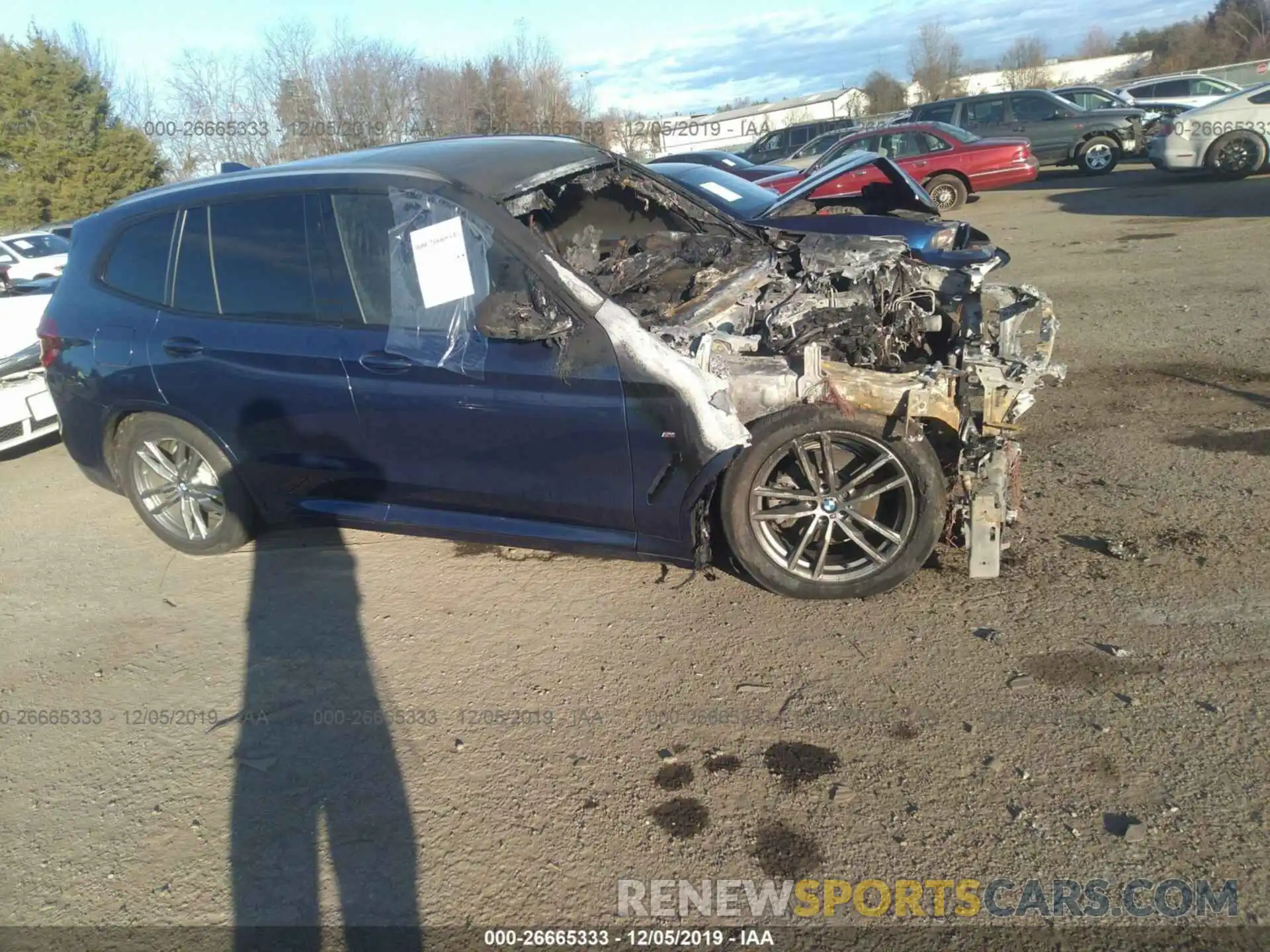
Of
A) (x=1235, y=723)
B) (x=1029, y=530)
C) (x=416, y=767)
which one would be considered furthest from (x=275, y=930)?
(x=1029, y=530)

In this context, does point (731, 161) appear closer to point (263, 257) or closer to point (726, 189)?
point (726, 189)

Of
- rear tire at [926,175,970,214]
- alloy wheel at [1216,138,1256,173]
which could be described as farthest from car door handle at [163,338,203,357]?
alloy wheel at [1216,138,1256,173]

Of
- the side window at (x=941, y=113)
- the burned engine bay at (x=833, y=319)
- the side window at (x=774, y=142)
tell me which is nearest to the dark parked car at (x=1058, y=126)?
the side window at (x=941, y=113)

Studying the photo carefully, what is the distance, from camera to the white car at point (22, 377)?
6312 millimetres

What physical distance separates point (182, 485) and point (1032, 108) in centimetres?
Result: 1849

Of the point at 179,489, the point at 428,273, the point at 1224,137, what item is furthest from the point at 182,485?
the point at 1224,137

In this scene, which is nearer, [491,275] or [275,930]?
[275,930]

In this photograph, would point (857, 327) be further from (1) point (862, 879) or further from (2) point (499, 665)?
(1) point (862, 879)

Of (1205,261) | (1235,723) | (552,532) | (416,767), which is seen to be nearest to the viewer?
(1235,723)

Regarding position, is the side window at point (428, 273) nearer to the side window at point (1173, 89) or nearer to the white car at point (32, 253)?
the white car at point (32, 253)

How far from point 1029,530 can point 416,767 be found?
9.42ft

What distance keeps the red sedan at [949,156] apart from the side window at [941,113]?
3.12 metres

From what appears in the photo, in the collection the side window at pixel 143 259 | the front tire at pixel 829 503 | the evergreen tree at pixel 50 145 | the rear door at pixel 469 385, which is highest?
the evergreen tree at pixel 50 145

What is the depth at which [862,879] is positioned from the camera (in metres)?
2.52
